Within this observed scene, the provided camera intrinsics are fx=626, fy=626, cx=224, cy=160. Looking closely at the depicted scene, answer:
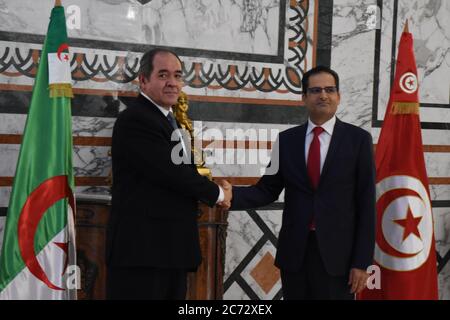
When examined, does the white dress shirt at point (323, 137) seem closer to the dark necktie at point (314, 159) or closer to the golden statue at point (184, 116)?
the dark necktie at point (314, 159)

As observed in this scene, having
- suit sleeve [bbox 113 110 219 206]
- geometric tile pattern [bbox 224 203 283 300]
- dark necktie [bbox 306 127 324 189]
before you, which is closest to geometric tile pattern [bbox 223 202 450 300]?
geometric tile pattern [bbox 224 203 283 300]

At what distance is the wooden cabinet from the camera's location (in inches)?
134

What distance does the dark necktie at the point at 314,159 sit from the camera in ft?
9.35

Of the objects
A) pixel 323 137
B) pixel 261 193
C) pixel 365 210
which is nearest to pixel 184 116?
pixel 261 193

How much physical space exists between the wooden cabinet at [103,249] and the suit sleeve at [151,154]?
78 cm

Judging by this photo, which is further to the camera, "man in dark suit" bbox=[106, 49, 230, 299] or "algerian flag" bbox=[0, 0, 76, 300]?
"algerian flag" bbox=[0, 0, 76, 300]

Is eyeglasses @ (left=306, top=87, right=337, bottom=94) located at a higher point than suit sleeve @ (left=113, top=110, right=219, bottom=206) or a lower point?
higher

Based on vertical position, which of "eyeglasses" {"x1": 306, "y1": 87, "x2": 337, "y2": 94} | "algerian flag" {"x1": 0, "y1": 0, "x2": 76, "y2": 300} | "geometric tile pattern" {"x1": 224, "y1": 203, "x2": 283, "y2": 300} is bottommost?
"geometric tile pattern" {"x1": 224, "y1": 203, "x2": 283, "y2": 300}

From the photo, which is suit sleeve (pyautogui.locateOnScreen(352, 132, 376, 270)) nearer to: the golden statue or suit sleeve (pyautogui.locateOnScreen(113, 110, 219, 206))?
suit sleeve (pyautogui.locateOnScreen(113, 110, 219, 206))

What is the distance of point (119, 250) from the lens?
2678 millimetres

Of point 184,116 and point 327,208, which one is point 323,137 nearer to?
point 327,208

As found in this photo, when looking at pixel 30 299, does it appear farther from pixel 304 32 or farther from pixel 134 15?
pixel 304 32

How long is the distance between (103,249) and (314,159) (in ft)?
4.30

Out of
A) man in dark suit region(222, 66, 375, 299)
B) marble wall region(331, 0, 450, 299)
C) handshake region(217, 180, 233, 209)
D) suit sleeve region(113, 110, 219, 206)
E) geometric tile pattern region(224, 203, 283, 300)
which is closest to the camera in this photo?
suit sleeve region(113, 110, 219, 206)
